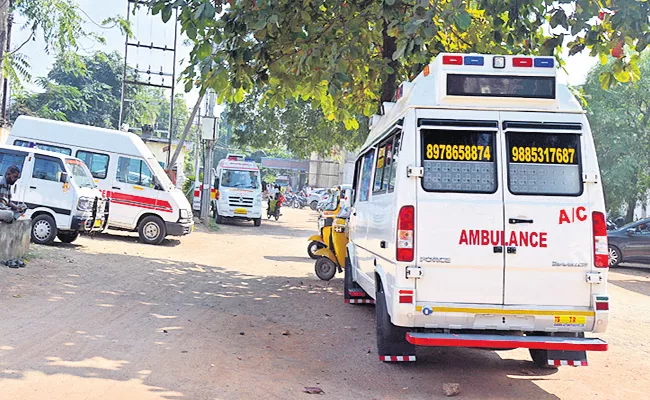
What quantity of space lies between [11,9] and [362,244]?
12759 millimetres

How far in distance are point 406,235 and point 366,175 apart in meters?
3.09

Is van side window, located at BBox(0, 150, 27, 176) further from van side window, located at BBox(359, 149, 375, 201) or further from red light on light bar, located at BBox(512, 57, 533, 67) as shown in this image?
red light on light bar, located at BBox(512, 57, 533, 67)

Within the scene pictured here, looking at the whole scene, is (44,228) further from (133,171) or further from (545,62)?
(545,62)

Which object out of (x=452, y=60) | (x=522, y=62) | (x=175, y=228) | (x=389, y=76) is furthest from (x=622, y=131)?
(x=452, y=60)

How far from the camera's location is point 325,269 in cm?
1302

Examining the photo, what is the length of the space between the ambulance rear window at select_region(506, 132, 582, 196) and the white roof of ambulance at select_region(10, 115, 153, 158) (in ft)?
41.5

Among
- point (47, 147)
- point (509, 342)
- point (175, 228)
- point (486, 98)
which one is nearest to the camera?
point (509, 342)

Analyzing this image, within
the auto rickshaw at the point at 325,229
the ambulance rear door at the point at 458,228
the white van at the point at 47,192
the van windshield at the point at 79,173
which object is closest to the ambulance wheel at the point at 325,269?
the auto rickshaw at the point at 325,229

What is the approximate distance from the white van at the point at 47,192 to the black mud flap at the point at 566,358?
1116cm

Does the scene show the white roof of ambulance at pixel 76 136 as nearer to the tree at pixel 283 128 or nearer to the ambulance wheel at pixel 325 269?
the ambulance wheel at pixel 325 269

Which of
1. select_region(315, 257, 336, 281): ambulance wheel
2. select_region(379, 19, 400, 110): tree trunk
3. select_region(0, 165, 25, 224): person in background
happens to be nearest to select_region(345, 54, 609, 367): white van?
select_region(379, 19, 400, 110): tree trunk

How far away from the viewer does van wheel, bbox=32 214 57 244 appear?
48.0 ft

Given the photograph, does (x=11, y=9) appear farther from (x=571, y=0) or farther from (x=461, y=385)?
(x=461, y=385)

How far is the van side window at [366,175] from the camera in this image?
850cm
